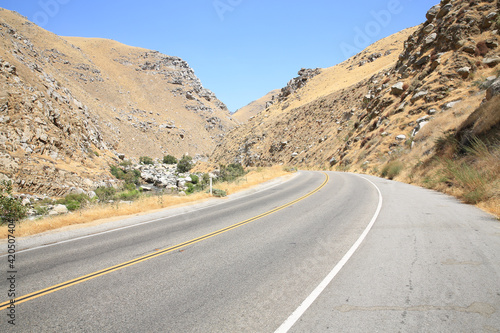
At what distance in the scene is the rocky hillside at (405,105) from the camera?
71.3 ft

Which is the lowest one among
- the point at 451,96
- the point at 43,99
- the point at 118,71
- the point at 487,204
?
the point at 487,204

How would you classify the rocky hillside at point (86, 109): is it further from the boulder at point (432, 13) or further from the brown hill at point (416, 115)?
the boulder at point (432, 13)

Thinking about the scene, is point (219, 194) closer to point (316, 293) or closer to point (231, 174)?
point (316, 293)

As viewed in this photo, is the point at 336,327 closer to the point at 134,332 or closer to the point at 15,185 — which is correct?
the point at 134,332

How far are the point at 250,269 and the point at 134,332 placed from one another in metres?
2.13

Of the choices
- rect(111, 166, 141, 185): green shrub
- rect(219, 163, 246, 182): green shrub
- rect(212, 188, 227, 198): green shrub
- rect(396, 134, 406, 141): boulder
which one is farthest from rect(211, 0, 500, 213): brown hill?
rect(111, 166, 141, 185): green shrub

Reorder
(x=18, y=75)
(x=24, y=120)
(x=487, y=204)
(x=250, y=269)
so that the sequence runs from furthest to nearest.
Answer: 1. (x=18, y=75)
2. (x=24, y=120)
3. (x=487, y=204)
4. (x=250, y=269)

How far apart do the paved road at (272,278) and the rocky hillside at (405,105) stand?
574 inches

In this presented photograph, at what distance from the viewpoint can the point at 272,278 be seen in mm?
4285

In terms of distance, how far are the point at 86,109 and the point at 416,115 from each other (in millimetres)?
54389

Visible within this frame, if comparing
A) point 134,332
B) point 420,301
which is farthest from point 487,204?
point 134,332

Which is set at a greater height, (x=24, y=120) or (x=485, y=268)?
(x=24, y=120)

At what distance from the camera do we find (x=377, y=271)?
427cm

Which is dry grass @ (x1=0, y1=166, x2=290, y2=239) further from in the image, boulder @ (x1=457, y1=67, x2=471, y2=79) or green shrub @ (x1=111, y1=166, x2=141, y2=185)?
boulder @ (x1=457, y1=67, x2=471, y2=79)
